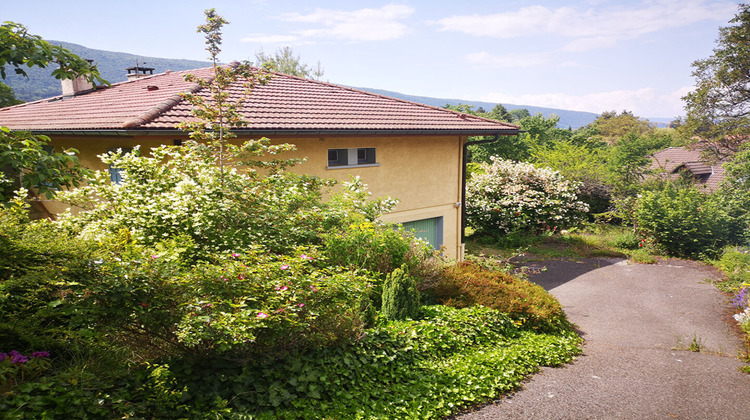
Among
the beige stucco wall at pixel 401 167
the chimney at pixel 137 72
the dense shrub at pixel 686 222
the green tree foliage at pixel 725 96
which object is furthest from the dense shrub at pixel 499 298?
the green tree foliage at pixel 725 96

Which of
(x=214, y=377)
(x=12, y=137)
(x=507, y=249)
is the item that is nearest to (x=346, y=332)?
(x=214, y=377)

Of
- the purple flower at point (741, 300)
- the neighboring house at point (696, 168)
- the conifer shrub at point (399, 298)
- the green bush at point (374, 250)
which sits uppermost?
the green bush at point (374, 250)

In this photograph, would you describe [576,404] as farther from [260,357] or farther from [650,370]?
[260,357]

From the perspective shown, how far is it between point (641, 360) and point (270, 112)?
331 inches

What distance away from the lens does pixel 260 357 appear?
424 centimetres

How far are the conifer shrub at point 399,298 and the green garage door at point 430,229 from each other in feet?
18.2

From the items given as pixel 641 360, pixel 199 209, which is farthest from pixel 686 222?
pixel 199 209

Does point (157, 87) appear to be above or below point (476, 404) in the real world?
above

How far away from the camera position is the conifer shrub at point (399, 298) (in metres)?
5.93

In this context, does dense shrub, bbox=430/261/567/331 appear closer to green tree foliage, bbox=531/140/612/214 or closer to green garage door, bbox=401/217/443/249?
green garage door, bbox=401/217/443/249

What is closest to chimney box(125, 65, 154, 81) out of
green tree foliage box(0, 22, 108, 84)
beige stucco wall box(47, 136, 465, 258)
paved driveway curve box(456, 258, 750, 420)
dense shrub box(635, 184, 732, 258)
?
beige stucco wall box(47, 136, 465, 258)

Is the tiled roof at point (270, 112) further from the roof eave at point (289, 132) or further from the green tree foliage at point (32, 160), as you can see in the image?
the green tree foliage at point (32, 160)

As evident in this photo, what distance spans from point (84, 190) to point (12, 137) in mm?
1510

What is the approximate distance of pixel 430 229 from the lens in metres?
12.2
